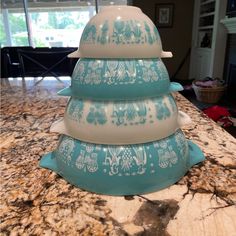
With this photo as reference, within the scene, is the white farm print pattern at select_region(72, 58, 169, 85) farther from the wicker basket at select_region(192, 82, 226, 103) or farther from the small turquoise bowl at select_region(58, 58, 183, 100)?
the wicker basket at select_region(192, 82, 226, 103)

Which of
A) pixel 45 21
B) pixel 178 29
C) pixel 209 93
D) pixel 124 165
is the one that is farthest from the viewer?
pixel 45 21

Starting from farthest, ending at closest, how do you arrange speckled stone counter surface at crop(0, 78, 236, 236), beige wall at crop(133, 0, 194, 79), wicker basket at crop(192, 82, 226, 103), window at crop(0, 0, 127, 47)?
window at crop(0, 0, 127, 47), beige wall at crop(133, 0, 194, 79), wicker basket at crop(192, 82, 226, 103), speckled stone counter surface at crop(0, 78, 236, 236)

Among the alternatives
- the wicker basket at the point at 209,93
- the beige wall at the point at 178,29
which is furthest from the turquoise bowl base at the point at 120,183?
the beige wall at the point at 178,29

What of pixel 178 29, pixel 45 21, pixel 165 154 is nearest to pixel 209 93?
pixel 178 29

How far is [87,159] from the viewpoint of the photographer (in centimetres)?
38

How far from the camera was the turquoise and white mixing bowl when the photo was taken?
0.37m

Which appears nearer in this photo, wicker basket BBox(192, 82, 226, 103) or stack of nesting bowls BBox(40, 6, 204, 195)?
stack of nesting bowls BBox(40, 6, 204, 195)

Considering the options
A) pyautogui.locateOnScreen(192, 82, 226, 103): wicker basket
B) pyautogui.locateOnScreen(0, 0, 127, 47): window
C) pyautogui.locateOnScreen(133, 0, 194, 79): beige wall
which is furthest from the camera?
pyautogui.locateOnScreen(0, 0, 127, 47): window

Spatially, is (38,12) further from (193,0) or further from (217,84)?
(217,84)

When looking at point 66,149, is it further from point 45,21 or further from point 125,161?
point 45,21

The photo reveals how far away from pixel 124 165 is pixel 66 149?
0.35ft

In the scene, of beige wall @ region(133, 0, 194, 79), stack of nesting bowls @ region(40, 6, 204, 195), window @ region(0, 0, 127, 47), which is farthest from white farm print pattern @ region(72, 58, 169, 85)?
window @ region(0, 0, 127, 47)

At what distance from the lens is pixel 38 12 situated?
5645 millimetres

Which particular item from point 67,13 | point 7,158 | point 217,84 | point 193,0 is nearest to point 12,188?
point 7,158
